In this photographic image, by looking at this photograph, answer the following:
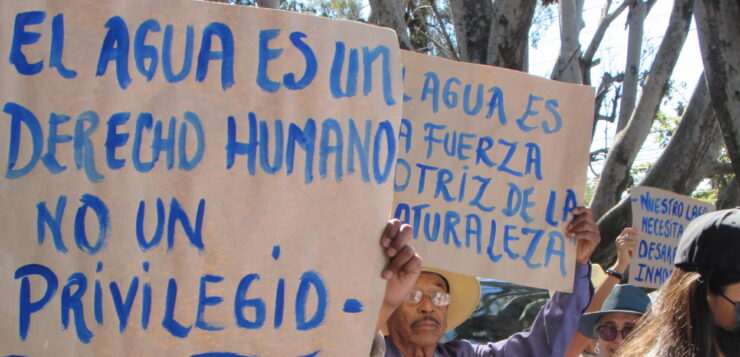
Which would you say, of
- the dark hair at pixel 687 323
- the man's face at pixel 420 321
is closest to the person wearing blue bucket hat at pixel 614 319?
the man's face at pixel 420 321

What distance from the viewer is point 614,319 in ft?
12.4

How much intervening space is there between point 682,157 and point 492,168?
13.1ft

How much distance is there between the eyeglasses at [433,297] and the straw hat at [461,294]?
98 mm

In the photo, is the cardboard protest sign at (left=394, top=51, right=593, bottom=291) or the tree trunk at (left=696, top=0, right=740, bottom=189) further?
the tree trunk at (left=696, top=0, right=740, bottom=189)

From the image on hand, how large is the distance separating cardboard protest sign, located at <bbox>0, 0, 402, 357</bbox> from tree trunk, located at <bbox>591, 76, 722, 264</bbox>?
476 centimetres

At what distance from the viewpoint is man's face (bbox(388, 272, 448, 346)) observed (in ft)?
9.83

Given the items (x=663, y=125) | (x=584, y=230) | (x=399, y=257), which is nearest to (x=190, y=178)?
(x=399, y=257)

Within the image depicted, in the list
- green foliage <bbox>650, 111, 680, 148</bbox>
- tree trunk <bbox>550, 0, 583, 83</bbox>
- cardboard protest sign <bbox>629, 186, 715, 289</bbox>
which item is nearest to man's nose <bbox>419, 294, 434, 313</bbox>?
cardboard protest sign <bbox>629, 186, 715, 289</bbox>

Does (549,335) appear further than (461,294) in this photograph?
No

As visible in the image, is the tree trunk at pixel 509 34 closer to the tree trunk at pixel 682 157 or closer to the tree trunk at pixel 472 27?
the tree trunk at pixel 472 27

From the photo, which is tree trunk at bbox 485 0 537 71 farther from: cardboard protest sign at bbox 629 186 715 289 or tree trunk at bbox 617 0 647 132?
tree trunk at bbox 617 0 647 132

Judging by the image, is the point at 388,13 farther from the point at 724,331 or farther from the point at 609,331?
the point at 724,331

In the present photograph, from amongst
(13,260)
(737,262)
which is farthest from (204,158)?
(737,262)

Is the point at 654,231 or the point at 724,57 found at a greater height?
the point at 724,57
